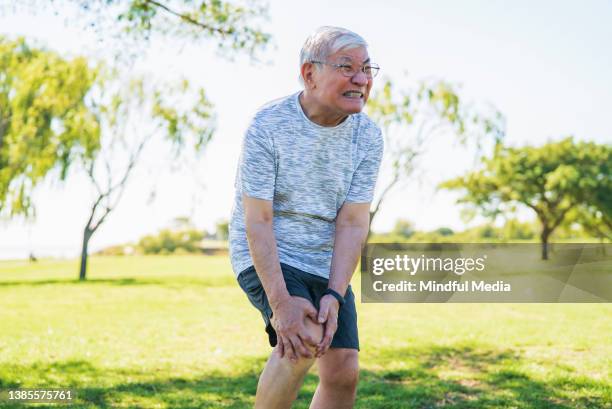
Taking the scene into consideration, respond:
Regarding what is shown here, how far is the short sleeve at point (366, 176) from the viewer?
9.16 feet

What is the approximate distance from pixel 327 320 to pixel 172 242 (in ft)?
163

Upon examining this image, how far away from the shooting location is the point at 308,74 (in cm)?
266

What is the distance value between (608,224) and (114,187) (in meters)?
28.9

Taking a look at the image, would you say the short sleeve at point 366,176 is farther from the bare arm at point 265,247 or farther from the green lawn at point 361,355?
the green lawn at point 361,355

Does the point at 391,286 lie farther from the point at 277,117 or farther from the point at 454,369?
the point at 277,117

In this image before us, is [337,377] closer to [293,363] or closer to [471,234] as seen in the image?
[293,363]

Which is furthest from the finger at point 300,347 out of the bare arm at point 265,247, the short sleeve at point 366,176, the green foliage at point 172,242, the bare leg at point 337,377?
the green foliage at point 172,242

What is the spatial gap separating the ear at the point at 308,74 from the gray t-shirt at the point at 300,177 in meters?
0.09

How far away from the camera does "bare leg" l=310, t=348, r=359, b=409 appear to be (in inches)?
107

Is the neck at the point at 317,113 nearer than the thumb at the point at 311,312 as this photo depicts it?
No

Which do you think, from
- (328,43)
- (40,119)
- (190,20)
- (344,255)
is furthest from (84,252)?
(328,43)

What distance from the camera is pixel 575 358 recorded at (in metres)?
7.16

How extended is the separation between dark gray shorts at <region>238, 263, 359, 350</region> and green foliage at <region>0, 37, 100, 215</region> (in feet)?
78.4

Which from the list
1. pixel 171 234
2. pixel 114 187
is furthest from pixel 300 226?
pixel 171 234
